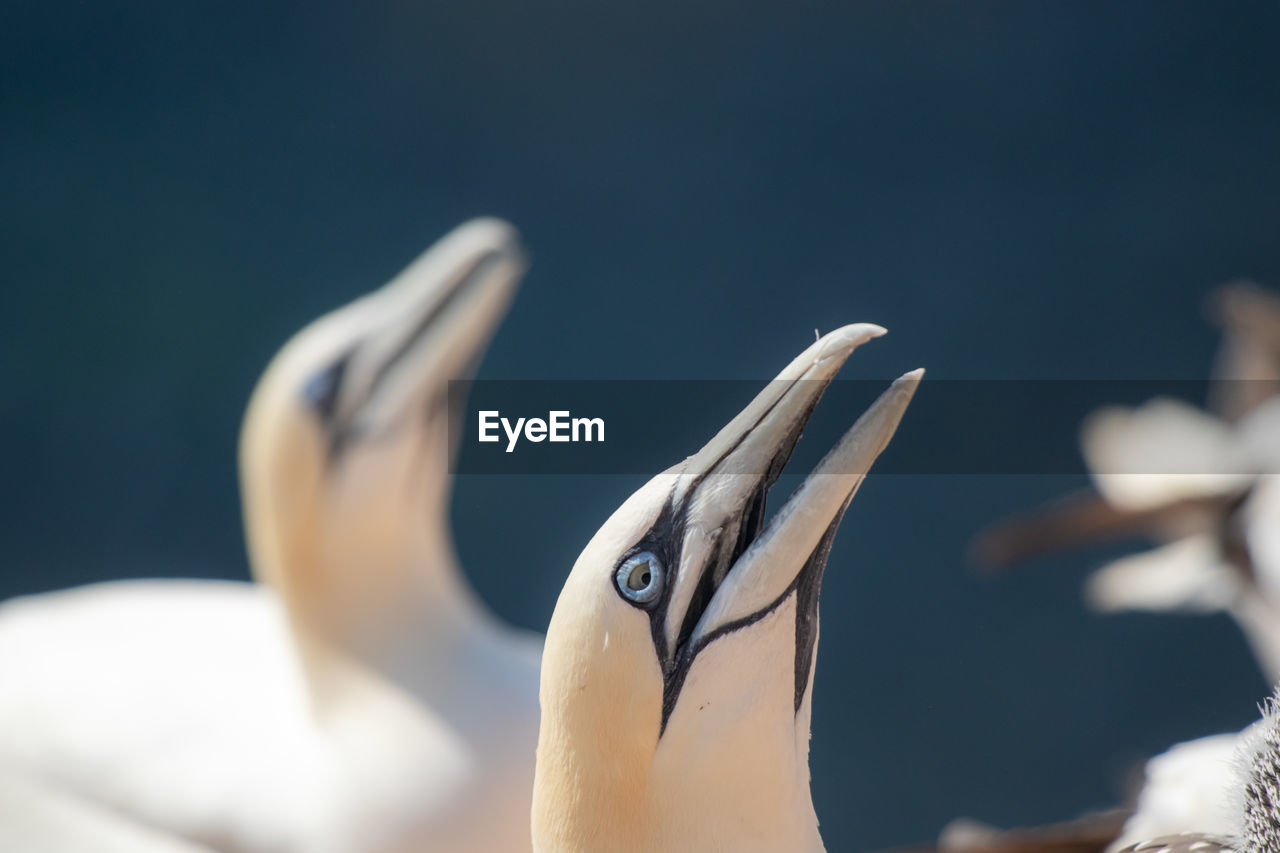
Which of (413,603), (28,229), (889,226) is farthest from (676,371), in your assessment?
(28,229)

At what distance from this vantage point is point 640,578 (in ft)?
3.43

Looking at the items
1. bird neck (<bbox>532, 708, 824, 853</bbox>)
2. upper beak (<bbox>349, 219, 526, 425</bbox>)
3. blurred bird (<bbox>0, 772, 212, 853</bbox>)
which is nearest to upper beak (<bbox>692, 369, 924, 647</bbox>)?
bird neck (<bbox>532, 708, 824, 853</bbox>)

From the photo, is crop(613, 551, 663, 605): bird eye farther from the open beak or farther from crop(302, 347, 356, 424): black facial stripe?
crop(302, 347, 356, 424): black facial stripe

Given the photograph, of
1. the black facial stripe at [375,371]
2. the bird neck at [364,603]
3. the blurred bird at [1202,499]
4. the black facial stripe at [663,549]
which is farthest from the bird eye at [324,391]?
the blurred bird at [1202,499]

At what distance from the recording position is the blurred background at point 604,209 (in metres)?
3.61

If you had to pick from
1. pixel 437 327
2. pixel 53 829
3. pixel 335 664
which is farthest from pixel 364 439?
pixel 53 829

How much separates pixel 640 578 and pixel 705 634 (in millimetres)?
67

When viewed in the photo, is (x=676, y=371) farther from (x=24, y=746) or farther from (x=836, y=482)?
(x=836, y=482)

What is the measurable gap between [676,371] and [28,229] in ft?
6.10

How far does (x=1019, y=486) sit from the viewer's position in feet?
11.6

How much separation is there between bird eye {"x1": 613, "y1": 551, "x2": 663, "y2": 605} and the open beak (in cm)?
2

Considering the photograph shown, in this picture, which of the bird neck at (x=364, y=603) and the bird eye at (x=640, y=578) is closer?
the bird eye at (x=640, y=578)

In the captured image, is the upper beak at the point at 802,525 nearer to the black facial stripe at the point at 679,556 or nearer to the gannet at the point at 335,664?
the black facial stripe at the point at 679,556

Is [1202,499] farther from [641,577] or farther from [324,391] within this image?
[641,577]
